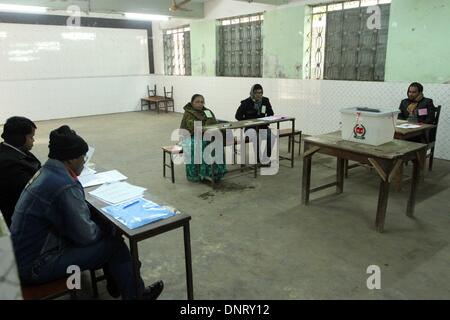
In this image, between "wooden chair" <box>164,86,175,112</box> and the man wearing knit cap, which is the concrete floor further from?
"wooden chair" <box>164,86,175,112</box>

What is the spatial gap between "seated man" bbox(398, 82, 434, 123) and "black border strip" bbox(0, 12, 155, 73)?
8.24 metres

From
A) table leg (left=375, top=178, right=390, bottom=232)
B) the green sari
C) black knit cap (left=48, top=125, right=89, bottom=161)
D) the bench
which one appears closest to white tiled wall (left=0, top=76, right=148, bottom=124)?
the green sari

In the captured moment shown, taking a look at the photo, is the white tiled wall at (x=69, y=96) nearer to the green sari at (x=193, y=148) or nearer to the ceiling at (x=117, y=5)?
the ceiling at (x=117, y=5)

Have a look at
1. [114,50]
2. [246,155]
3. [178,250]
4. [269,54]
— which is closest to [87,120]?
[114,50]

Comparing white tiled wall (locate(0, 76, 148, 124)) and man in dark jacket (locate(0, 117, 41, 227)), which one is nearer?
man in dark jacket (locate(0, 117, 41, 227))

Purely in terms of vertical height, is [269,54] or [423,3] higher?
[423,3]

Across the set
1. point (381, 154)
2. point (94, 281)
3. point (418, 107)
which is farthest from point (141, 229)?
point (418, 107)

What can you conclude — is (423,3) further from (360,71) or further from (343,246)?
(343,246)

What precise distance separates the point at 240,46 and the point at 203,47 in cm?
133

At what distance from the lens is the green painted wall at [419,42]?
4934mm

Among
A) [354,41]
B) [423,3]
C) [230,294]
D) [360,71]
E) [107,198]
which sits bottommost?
[230,294]

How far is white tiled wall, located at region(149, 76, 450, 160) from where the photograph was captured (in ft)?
17.1

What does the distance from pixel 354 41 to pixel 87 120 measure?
689cm

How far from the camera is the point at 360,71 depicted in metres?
6.00
